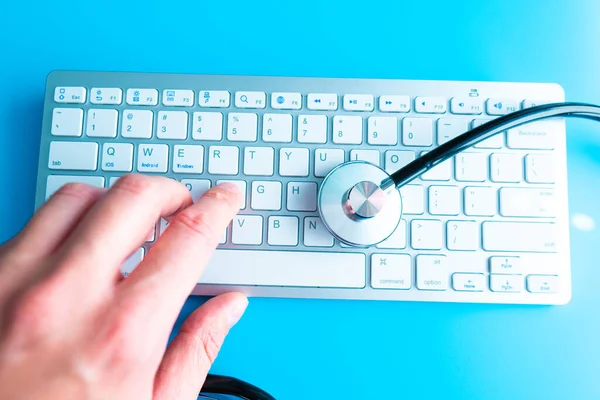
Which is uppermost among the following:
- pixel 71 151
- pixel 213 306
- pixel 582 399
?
pixel 71 151

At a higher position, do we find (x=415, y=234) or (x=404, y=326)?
(x=415, y=234)

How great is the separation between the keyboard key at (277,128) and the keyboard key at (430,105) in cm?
17

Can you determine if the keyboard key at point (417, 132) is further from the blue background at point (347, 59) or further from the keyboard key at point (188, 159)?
the keyboard key at point (188, 159)

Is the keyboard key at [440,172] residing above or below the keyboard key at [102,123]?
below

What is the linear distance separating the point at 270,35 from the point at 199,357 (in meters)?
0.44

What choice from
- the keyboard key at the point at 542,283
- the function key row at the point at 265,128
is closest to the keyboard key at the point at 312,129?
the function key row at the point at 265,128

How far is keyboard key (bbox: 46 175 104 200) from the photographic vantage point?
1.78ft

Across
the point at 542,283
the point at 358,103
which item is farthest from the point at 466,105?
the point at 542,283

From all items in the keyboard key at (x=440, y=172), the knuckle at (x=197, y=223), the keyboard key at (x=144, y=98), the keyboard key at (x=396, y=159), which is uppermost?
the keyboard key at (x=144, y=98)

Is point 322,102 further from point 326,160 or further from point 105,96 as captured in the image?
point 105,96

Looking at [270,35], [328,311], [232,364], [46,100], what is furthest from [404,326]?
[46,100]

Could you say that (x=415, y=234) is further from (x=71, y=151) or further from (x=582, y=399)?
(x=71, y=151)

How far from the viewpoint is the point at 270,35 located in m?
0.63

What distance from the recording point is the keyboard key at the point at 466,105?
57cm
